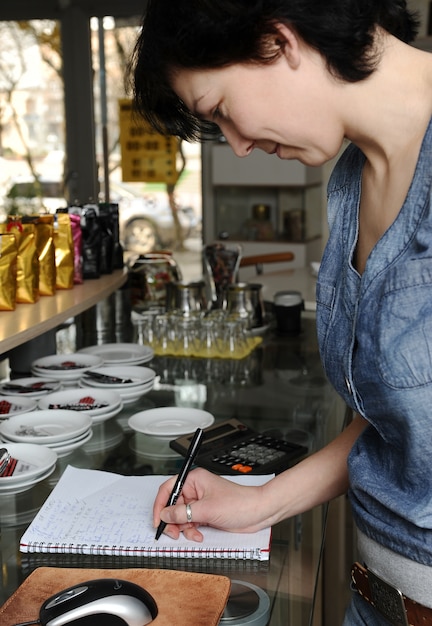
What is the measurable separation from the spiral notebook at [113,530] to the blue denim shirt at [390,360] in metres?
0.22

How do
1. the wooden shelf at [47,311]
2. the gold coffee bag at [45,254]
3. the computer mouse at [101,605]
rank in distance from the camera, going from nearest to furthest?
1. the computer mouse at [101,605]
2. the wooden shelf at [47,311]
3. the gold coffee bag at [45,254]

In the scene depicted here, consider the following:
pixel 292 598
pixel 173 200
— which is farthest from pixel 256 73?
pixel 173 200

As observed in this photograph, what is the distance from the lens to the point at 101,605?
976 millimetres

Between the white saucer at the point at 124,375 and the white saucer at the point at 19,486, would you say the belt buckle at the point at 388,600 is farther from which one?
the white saucer at the point at 124,375

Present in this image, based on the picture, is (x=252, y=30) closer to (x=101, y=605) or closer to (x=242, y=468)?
(x=101, y=605)

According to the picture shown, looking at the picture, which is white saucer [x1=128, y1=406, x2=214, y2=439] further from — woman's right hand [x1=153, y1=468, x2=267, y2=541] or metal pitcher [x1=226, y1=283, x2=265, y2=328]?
metal pitcher [x1=226, y1=283, x2=265, y2=328]

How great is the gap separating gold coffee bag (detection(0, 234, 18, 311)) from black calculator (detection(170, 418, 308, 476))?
0.58 meters

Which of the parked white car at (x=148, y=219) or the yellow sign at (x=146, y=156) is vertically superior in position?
the yellow sign at (x=146, y=156)

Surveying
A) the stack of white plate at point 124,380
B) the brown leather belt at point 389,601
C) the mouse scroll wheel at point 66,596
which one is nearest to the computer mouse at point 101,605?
the mouse scroll wheel at point 66,596

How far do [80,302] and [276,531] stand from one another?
40.8 inches

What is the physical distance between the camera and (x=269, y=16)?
33.4 inches

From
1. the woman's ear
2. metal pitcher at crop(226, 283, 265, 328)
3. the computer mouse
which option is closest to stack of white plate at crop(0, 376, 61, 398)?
metal pitcher at crop(226, 283, 265, 328)

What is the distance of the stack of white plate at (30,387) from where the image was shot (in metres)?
1.89

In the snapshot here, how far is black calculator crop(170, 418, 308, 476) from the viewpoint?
1465 mm
